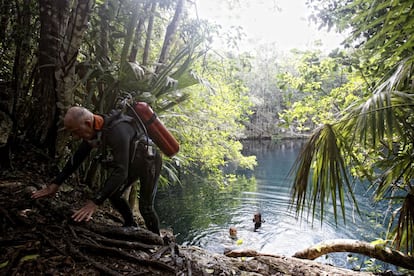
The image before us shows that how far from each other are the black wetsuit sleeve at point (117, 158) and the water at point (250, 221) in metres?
6.16

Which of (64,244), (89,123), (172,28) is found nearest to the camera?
→ (64,244)

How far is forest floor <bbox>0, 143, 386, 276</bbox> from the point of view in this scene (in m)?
2.13

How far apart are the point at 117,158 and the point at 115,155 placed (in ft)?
0.12

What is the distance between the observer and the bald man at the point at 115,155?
2.32 metres

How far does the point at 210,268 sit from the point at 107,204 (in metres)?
2.22

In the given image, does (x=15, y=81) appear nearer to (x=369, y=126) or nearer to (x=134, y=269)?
(x=134, y=269)

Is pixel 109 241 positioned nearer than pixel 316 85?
Yes

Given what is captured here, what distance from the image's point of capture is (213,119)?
8922 mm

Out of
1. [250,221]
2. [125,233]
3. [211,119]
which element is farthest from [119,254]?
[250,221]

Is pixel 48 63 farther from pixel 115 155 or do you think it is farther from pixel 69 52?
pixel 115 155

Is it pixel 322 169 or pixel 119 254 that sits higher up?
pixel 322 169

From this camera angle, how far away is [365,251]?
4668mm

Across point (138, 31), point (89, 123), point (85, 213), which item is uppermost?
point (138, 31)

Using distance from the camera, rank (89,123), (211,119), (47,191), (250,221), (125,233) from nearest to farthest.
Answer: (89,123) < (47,191) < (125,233) < (211,119) < (250,221)
